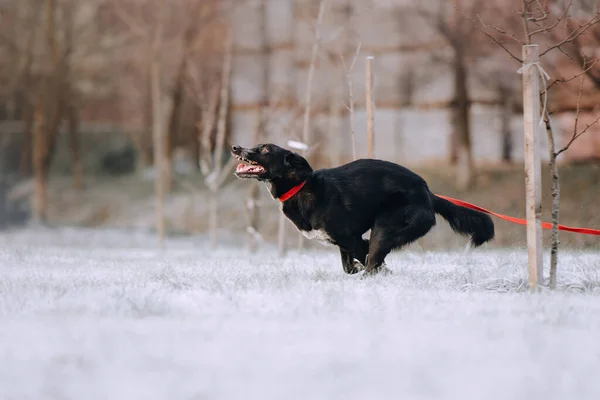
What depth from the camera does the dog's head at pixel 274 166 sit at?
7473 millimetres

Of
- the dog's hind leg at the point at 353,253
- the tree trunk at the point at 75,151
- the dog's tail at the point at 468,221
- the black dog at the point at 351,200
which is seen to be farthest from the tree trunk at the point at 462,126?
the black dog at the point at 351,200

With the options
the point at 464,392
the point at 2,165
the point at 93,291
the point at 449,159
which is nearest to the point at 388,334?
the point at 464,392

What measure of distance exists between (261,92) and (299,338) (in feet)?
71.1

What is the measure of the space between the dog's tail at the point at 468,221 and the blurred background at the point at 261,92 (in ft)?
44.2

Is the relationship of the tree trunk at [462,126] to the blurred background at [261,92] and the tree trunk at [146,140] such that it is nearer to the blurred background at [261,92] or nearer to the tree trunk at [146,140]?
the blurred background at [261,92]

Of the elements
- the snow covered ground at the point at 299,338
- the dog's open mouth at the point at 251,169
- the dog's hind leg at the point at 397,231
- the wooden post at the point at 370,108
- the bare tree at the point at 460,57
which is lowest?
the snow covered ground at the point at 299,338

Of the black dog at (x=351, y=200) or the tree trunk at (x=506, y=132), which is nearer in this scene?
the black dog at (x=351, y=200)

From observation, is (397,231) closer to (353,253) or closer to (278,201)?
(353,253)

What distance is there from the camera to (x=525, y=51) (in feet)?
21.1

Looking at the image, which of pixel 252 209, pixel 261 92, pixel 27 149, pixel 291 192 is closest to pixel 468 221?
pixel 291 192

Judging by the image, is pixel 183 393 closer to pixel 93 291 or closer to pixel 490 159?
pixel 93 291

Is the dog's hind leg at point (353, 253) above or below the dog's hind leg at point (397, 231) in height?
below

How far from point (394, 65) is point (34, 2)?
38.1 feet

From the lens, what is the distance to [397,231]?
7402mm
